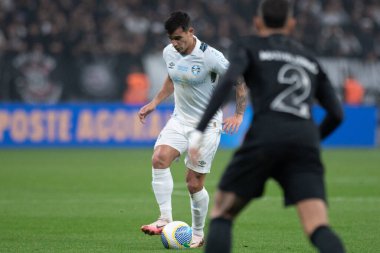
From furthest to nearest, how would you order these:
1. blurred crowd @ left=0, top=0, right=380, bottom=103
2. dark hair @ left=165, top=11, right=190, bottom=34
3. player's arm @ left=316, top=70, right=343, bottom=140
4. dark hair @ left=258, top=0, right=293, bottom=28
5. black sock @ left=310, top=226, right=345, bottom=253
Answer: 1. blurred crowd @ left=0, top=0, right=380, bottom=103
2. dark hair @ left=165, top=11, right=190, bottom=34
3. player's arm @ left=316, top=70, right=343, bottom=140
4. dark hair @ left=258, top=0, right=293, bottom=28
5. black sock @ left=310, top=226, right=345, bottom=253

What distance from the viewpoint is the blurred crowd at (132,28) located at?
78.0 ft

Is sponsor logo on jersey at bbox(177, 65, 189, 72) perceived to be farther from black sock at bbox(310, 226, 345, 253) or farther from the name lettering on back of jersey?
black sock at bbox(310, 226, 345, 253)

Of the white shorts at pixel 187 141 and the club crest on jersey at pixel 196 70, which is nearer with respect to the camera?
the white shorts at pixel 187 141

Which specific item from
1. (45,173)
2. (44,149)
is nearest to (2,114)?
(44,149)

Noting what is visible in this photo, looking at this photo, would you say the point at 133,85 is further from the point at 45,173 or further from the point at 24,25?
the point at 45,173

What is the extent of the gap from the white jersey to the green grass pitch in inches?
→ 52.1

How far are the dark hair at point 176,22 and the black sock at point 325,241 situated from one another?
11.8 ft

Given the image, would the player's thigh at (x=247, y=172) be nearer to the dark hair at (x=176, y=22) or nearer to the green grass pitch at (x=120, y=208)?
the green grass pitch at (x=120, y=208)

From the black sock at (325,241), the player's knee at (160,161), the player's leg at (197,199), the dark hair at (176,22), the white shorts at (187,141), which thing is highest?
the dark hair at (176,22)

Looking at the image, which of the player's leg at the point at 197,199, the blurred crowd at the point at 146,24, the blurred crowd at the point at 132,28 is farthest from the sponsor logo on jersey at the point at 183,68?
the blurred crowd at the point at 146,24

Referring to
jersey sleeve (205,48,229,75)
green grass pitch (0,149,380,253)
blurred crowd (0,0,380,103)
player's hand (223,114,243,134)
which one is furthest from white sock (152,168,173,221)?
blurred crowd (0,0,380,103)

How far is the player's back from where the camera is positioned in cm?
566

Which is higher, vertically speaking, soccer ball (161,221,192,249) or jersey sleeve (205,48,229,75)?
jersey sleeve (205,48,229,75)

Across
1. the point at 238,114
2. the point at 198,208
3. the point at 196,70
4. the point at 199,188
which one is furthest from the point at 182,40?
the point at 198,208
